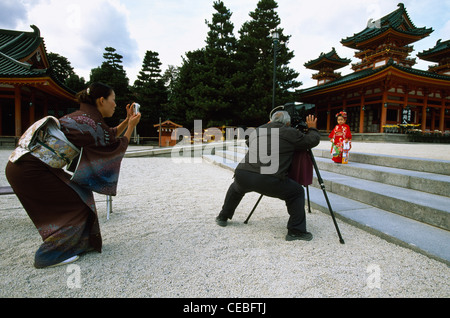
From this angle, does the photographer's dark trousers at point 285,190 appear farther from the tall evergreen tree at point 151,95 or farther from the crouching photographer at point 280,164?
the tall evergreen tree at point 151,95

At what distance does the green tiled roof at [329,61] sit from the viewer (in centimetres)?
2023

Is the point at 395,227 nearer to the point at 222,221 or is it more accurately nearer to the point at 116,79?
the point at 222,221

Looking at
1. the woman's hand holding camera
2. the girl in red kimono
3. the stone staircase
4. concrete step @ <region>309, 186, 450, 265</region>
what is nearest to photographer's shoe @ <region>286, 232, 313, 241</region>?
concrete step @ <region>309, 186, 450, 265</region>

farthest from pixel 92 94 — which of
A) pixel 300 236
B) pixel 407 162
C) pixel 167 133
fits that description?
pixel 167 133

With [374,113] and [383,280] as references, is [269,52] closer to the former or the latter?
[374,113]

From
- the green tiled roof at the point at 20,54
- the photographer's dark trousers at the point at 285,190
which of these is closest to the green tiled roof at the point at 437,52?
the photographer's dark trousers at the point at 285,190

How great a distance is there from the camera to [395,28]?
1461 cm

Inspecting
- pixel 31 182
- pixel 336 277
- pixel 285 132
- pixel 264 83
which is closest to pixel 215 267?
pixel 336 277

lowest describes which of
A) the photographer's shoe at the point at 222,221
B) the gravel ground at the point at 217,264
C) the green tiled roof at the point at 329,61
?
the gravel ground at the point at 217,264

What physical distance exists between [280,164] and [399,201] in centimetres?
171

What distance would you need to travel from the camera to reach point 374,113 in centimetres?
1600

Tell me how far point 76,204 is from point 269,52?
687 inches

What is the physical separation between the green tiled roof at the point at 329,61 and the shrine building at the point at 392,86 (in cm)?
177
